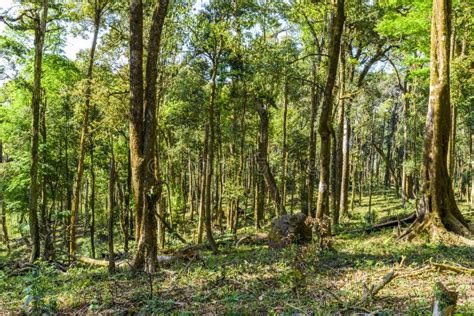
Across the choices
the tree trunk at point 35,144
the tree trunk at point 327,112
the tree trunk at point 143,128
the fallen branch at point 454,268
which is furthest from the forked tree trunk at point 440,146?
the tree trunk at point 35,144

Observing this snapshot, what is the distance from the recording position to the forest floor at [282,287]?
481 cm

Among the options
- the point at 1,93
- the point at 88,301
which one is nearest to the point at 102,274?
the point at 88,301

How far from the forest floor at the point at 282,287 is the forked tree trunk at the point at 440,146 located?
0.78 metres

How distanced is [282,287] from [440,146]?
5971 millimetres

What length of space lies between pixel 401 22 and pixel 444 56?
12.9ft

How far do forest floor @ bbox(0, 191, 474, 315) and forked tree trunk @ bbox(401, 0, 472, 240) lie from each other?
785 mm

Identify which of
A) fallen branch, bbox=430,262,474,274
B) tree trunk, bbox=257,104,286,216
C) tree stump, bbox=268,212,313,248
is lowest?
tree stump, bbox=268,212,313,248

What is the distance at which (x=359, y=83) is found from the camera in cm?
1902

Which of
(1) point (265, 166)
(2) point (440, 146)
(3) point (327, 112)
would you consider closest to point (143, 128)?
(3) point (327, 112)

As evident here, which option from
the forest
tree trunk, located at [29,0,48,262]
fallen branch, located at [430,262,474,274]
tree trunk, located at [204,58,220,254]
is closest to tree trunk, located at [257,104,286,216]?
the forest

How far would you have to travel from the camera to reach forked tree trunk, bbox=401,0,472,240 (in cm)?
913

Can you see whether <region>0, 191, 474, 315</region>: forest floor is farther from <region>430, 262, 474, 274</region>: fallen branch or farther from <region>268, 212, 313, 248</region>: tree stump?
<region>268, 212, 313, 248</region>: tree stump

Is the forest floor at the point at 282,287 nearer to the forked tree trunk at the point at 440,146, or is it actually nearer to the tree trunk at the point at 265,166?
the forked tree trunk at the point at 440,146

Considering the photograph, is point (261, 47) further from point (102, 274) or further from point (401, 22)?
point (102, 274)
